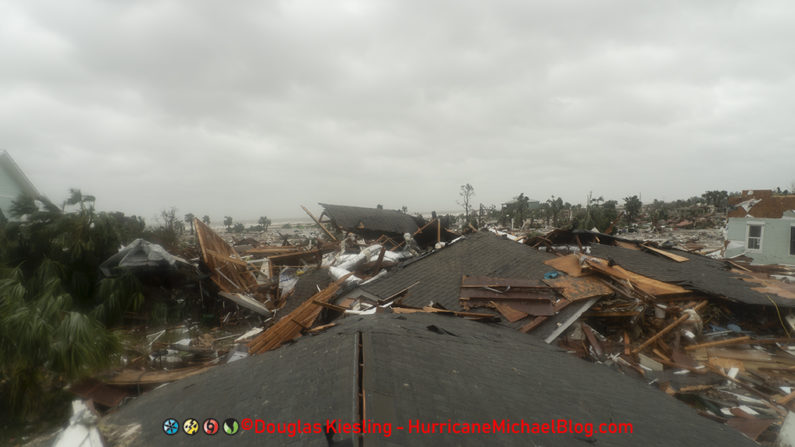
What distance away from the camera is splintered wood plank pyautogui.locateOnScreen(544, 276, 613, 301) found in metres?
6.56

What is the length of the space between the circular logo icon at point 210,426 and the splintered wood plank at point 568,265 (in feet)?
26.0

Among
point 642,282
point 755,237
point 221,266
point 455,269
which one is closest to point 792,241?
point 755,237

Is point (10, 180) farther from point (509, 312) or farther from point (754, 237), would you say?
point (754, 237)

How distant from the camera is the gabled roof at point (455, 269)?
291 inches

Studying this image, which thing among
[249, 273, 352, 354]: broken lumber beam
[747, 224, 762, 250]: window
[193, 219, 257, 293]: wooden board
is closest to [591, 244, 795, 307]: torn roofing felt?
[249, 273, 352, 354]: broken lumber beam

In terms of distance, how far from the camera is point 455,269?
878 cm

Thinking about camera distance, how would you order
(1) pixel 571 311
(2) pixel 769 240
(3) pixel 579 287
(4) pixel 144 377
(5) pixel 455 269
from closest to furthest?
(4) pixel 144 377
(1) pixel 571 311
(3) pixel 579 287
(5) pixel 455 269
(2) pixel 769 240

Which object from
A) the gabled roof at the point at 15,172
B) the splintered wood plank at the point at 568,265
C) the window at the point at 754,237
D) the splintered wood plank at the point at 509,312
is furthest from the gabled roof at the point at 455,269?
the gabled roof at the point at 15,172

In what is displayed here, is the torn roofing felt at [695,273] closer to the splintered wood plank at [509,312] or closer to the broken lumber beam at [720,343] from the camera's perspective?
the broken lumber beam at [720,343]

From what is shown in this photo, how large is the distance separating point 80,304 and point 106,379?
4046 mm

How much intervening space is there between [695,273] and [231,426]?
1133cm

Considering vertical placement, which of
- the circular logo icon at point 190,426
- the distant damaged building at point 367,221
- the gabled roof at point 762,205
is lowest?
the circular logo icon at point 190,426

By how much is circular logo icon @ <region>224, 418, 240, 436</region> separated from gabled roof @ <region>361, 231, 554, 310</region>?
5064mm

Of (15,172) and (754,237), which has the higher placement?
(15,172)
